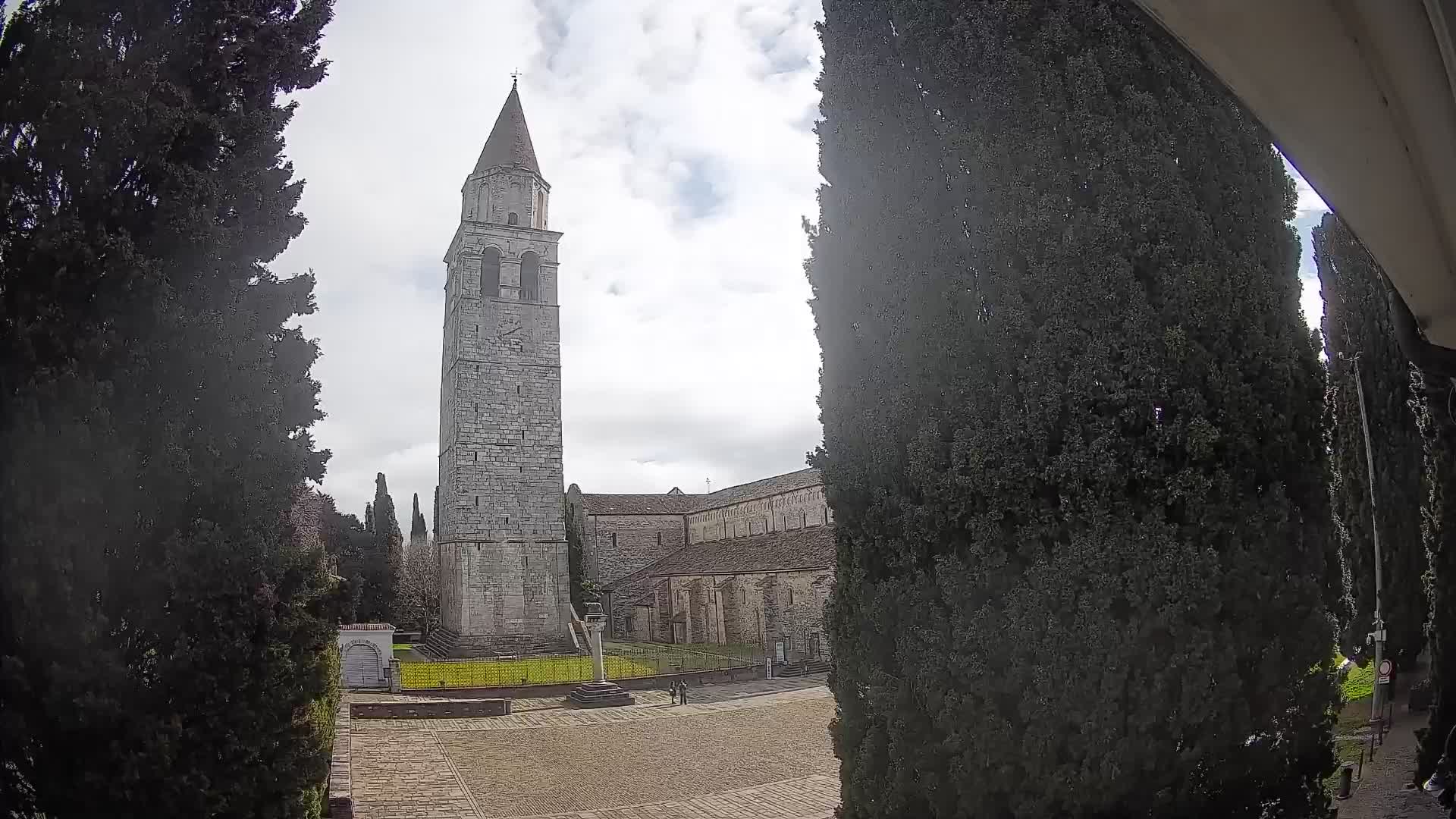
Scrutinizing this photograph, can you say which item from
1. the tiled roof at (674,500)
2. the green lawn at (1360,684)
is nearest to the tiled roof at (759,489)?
the tiled roof at (674,500)

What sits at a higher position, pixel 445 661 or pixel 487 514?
pixel 487 514

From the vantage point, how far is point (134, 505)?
5633mm

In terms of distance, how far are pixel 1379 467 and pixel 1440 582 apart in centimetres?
471

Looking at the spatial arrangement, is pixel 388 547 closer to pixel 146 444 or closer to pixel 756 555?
pixel 756 555

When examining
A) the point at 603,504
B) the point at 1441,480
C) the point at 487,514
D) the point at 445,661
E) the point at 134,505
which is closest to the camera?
the point at 134,505

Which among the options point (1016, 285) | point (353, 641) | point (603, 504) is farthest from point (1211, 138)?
point (603, 504)

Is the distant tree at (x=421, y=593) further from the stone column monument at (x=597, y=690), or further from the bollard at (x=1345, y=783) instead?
the bollard at (x=1345, y=783)

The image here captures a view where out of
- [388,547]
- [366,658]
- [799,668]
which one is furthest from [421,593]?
[799,668]

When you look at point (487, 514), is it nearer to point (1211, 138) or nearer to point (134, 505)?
point (134, 505)

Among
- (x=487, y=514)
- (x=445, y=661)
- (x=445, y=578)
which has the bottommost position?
(x=445, y=661)

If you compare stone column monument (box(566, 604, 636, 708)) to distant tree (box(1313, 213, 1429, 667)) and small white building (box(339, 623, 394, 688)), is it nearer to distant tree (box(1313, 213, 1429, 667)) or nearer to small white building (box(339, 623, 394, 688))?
small white building (box(339, 623, 394, 688))

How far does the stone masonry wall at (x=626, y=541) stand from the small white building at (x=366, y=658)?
23.0 metres

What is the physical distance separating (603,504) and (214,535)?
44.1 metres

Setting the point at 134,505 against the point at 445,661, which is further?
the point at 445,661
